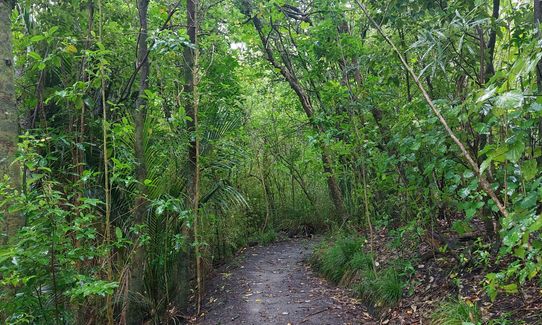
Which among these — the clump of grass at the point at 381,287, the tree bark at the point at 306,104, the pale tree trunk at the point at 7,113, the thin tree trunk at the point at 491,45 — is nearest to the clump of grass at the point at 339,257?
the clump of grass at the point at 381,287

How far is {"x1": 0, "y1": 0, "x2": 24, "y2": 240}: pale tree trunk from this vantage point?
3.04 meters

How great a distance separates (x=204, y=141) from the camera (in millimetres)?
5781

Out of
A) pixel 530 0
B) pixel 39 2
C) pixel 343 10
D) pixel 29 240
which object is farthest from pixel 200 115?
pixel 530 0

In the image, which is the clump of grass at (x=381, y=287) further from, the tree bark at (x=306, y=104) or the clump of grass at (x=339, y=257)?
the tree bark at (x=306, y=104)

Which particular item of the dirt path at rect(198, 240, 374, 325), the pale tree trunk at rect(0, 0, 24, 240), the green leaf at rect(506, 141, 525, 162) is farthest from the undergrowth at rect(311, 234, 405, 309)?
the pale tree trunk at rect(0, 0, 24, 240)

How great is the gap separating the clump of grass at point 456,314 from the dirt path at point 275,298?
3.73 feet

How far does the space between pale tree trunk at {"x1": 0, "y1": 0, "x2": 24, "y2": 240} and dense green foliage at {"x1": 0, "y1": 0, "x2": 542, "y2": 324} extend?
3.1 inches

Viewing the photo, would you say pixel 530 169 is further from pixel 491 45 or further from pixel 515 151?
pixel 491 45

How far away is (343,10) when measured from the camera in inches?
242

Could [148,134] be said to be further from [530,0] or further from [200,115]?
[530,0]

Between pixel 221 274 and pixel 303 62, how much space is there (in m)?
3.85

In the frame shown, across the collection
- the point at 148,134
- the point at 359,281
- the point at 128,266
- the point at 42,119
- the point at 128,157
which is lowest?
the point at 359,281

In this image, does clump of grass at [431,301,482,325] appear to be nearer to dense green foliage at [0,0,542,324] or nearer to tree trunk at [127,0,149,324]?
dense green foliage at [0,0,542,324]

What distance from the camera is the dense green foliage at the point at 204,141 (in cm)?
302
